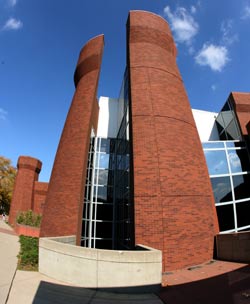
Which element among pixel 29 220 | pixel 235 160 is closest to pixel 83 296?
pixel 235 160

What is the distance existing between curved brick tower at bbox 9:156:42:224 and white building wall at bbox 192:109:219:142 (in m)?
21.3

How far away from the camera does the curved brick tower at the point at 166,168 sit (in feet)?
29.0

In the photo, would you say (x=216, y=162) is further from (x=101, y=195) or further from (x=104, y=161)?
(x=101, y=195)

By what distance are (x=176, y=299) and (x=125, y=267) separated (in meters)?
1.42

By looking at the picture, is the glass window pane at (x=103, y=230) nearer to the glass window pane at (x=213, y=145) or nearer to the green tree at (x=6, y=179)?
the glass window pane at (x=213, y=145)

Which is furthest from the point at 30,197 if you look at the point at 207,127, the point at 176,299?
the point at 176,299

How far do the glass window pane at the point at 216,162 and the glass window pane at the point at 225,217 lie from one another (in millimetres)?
2021

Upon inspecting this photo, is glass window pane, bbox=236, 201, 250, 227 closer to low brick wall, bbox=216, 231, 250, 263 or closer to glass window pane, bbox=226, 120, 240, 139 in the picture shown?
low brick wall, bbox=216, 231, 250, 263

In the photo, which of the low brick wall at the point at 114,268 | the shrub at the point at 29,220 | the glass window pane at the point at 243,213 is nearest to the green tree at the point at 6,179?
the shrub at the point at 29,220

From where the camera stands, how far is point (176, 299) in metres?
5.39

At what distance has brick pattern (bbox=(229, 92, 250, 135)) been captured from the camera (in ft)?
52.3

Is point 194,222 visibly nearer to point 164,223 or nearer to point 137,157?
point 164,223

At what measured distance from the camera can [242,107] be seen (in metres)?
16.5

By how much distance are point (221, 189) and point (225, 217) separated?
1.54m
